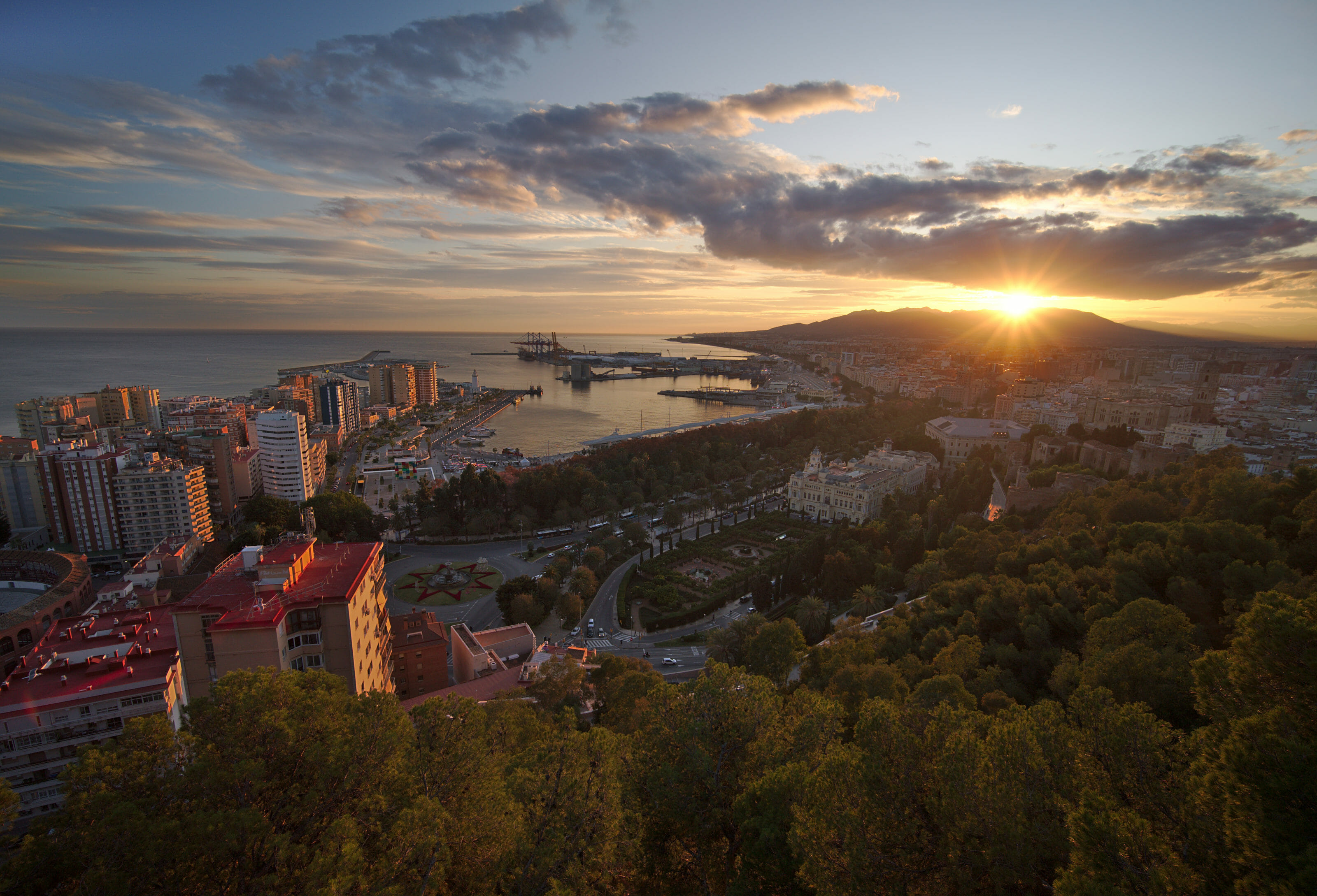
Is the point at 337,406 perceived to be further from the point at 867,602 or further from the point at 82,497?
the point at 867,602

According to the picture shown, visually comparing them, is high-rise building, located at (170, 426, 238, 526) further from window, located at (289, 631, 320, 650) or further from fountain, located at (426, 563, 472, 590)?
window, located at (289, 631, 320, 650)

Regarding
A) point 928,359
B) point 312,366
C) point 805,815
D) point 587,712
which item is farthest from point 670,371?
point 805,815

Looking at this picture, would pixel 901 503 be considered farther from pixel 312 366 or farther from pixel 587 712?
pixel 312 366

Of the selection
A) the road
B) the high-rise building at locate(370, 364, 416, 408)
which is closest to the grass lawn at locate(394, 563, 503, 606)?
the road

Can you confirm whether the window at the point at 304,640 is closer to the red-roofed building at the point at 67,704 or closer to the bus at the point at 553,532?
the red-roofed building at the point at 67,704

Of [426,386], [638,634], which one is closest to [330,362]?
[426,386]

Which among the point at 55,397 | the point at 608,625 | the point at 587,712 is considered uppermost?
the point at 55,397
